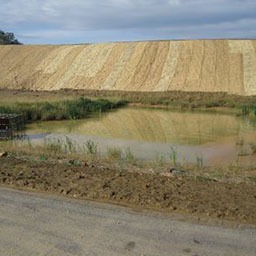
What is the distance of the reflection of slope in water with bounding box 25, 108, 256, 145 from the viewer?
19047 millimetres

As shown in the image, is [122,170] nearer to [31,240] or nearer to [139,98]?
[31,240]

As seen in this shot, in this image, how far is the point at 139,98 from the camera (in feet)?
115

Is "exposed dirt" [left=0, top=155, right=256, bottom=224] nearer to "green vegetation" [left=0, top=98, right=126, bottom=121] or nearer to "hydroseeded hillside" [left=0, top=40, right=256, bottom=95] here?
"green vegetation" [left=0, top=98, right=126, bottom=121]

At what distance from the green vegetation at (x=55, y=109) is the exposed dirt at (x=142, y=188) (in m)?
13.1

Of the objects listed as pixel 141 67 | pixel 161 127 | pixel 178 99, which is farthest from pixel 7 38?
pixel 161 127

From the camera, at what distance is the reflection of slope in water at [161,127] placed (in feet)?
62.5

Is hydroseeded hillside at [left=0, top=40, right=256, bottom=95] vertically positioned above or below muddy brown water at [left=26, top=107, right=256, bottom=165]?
above

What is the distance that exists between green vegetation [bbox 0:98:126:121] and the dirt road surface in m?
16.4

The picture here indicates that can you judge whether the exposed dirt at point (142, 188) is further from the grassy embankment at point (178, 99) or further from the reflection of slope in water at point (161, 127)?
the grassy embankment at point (178, 99)

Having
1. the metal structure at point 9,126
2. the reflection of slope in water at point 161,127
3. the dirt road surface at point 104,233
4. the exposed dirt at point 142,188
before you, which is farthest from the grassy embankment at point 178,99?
the dirt road surface at point 104,233

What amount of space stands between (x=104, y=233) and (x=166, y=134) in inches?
546

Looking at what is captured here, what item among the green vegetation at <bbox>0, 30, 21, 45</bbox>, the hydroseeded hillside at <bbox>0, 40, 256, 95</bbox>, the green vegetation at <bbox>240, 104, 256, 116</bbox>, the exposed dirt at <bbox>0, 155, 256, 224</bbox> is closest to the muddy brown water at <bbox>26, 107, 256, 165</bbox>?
the green vegetation at <bbox>240, 104, 256, 116</bbox>

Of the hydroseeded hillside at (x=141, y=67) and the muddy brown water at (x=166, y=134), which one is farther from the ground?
the hydroseeded hillside at (x=141, y=67)

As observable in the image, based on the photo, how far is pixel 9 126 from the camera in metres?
A: 19.0
